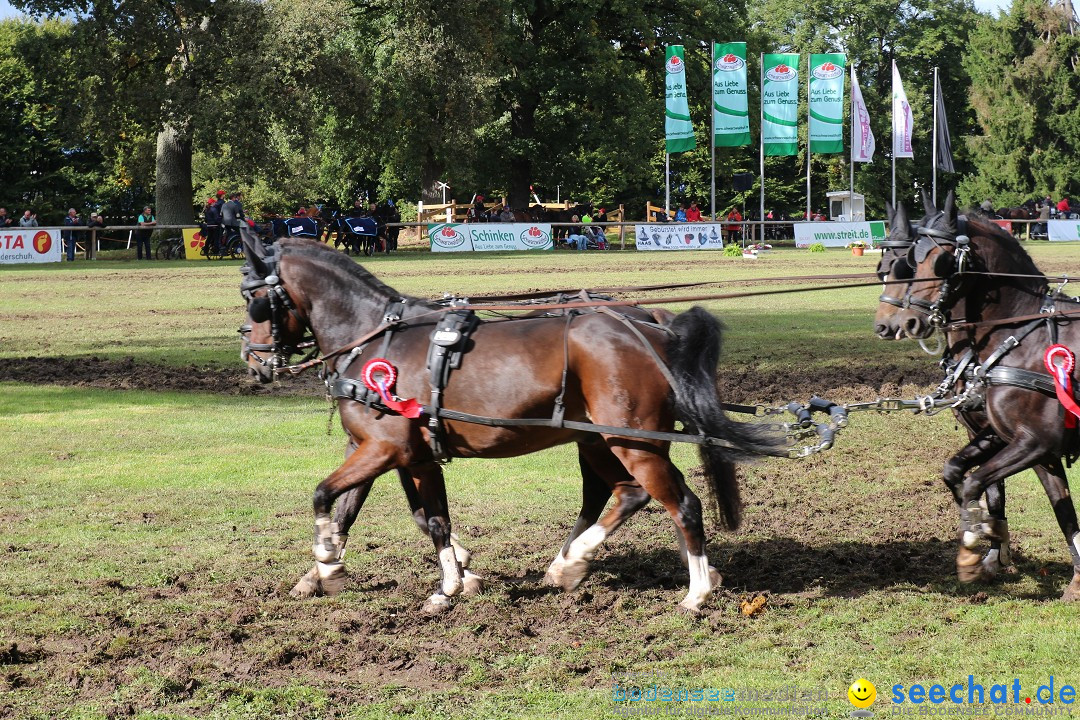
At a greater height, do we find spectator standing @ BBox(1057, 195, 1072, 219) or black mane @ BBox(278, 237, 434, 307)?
spectator standing @ BBox(1057, 195, 1072, 219)

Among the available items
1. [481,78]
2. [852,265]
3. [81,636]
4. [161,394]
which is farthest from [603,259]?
[81,636]

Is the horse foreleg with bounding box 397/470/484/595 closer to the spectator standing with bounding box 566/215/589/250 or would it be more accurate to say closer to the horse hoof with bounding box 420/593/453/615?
the horse hoof with bounding box 420/593/453/615

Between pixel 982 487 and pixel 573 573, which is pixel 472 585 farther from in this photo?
pixel 982 487

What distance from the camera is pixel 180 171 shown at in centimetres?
4222

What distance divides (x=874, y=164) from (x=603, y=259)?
3966cm

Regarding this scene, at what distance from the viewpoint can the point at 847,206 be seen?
53.8 m

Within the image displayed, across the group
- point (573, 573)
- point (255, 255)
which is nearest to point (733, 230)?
point (255, 255)

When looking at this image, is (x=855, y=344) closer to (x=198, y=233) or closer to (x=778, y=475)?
(x=778, y=475)

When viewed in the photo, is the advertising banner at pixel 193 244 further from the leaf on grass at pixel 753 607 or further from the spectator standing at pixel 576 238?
the leaf on grass at pixel 753 607

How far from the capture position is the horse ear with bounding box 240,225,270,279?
7426 millimetres

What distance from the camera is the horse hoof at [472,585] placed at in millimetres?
7180

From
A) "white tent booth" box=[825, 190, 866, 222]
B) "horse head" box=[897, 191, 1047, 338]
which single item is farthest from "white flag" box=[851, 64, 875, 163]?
"horse head" box=[897, 191, 1047, 338]

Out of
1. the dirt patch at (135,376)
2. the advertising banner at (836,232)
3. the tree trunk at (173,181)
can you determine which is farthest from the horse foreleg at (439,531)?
the advertising banner at (836,232)

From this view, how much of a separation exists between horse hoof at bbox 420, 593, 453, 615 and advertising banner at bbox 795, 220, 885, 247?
132 feet
